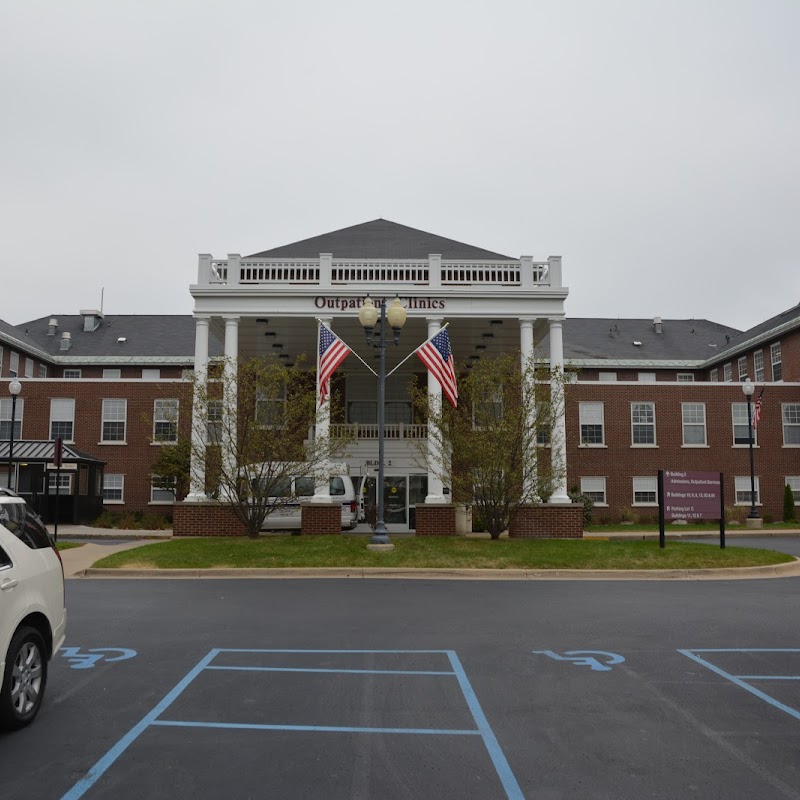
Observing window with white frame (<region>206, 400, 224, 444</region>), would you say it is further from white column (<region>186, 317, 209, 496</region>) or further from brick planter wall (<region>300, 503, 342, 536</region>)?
brick planter wall (<region>300, 503, 342, 536</region>)

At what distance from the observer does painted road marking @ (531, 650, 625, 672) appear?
7.81 metres

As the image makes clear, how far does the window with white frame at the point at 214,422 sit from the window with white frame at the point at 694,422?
24244 millimetres

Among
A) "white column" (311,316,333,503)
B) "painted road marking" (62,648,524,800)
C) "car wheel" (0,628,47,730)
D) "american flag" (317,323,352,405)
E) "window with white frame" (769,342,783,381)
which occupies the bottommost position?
"painted road marking" (62,648,524,800)

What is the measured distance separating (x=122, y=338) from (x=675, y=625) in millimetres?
44852

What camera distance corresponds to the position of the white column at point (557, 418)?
2191 cm

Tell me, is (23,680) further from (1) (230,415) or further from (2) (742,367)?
(2) (742,367)

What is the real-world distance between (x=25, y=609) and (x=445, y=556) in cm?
1216

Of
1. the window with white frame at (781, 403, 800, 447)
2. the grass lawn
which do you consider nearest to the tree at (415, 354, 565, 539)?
the grass lawn

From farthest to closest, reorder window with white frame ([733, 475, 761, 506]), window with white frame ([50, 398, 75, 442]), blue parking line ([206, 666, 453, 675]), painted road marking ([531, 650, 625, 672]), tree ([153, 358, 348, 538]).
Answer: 1. window with white frame ([733, 475, 761, 506])
2. window with white frame ([50, 398, 75, 442])
3. tree ([153, 358, 348, 538])
4. painted road marking ([531, 650, 625, 672])
5. blue parking line ([206, 666, 453, 675])

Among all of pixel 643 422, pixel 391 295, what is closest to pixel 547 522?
pixel 391 295

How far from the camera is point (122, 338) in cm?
4891

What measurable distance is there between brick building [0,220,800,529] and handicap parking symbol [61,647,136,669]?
1393 centimetres

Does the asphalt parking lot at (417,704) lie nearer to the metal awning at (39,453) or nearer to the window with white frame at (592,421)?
the metal awning at (39,453)

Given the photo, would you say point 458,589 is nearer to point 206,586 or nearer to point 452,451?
point 206,586
